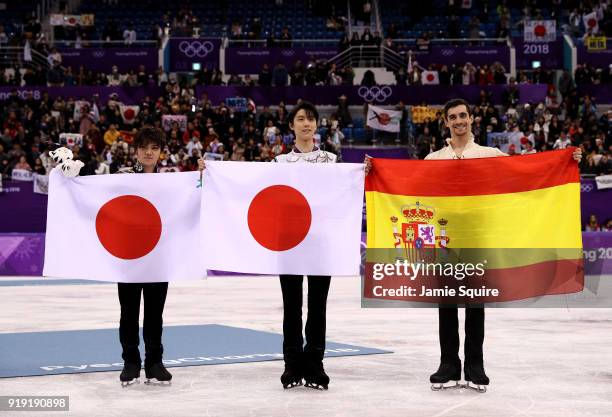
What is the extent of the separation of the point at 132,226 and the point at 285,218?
48.8 inches

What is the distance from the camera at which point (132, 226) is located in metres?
7.95

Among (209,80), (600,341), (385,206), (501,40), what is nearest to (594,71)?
(501,40)

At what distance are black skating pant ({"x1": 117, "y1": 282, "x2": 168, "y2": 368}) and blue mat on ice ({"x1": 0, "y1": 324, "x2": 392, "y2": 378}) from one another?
0.86 m

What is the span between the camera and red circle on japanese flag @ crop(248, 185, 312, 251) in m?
7.76

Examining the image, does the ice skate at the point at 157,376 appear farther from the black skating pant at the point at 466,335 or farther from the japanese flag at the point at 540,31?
the japanese flag at the point at 540,31

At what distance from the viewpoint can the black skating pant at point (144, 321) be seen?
301 inches

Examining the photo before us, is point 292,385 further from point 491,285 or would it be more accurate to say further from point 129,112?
point 129,112

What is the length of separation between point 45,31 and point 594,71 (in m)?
21.2

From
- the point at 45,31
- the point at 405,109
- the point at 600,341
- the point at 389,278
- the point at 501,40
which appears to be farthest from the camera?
the point at 45,31


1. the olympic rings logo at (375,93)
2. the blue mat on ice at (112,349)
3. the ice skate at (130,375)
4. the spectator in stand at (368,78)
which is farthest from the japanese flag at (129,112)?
the ice skate at (130,375)

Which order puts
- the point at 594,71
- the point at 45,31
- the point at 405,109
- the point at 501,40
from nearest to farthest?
the point at 405,109
the point at 594,71
the point at 501,40
the point at 45,31

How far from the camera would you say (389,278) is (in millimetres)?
7719

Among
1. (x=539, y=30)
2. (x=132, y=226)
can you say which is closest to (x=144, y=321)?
(x=132, y=226)

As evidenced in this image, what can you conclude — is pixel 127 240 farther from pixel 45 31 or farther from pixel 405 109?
pixel 45 31
